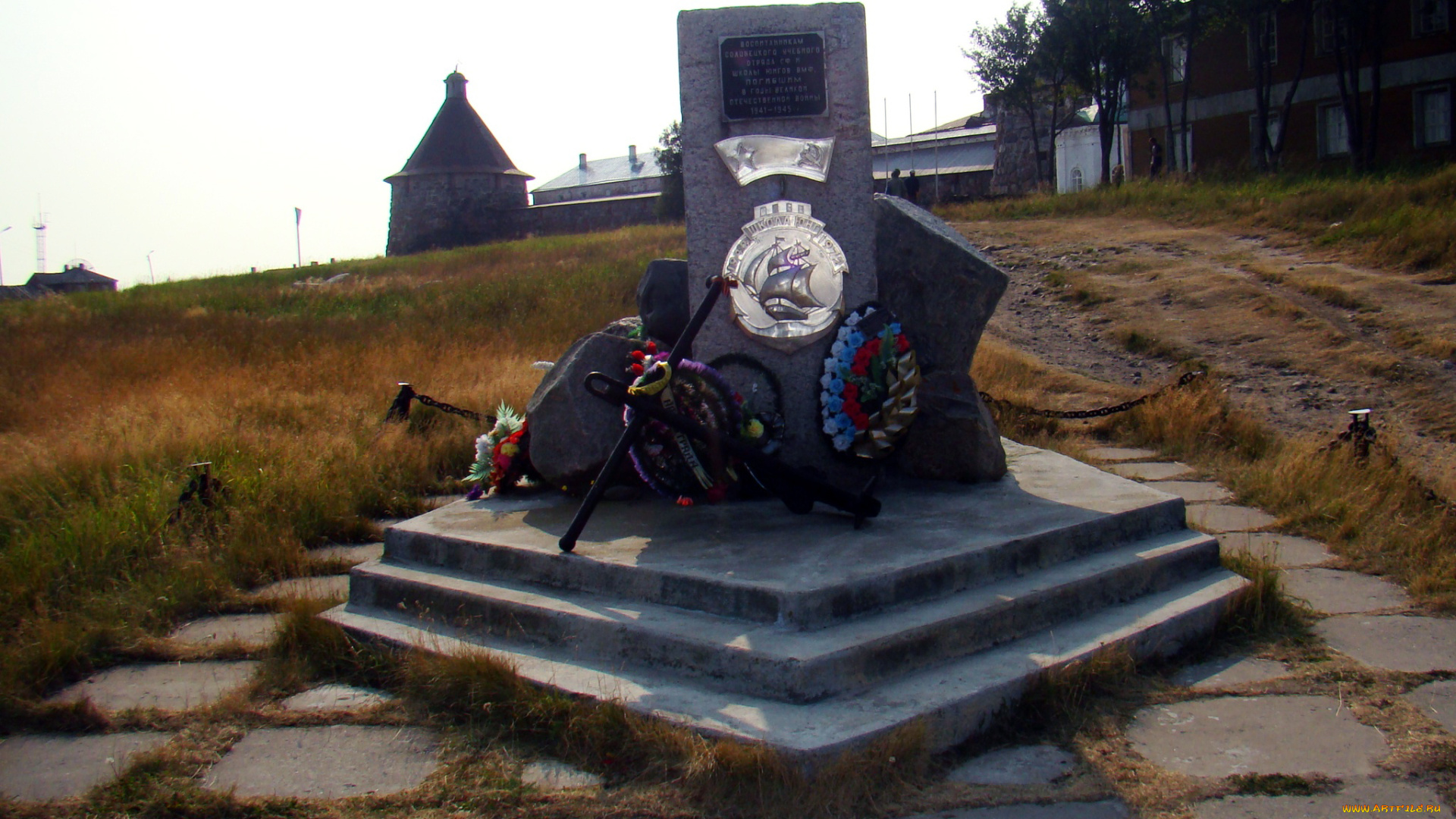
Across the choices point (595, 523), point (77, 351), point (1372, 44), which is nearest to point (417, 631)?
point (595, 523)

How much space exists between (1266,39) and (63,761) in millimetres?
26735

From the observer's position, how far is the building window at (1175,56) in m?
26.9

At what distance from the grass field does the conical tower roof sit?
33907 millimetres

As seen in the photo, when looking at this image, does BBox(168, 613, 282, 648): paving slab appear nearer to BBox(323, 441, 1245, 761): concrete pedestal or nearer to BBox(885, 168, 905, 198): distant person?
BBox(323, 441, 1245, 761): concrete pedestal

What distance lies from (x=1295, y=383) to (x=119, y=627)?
24.7 feet

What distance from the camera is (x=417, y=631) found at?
366cm

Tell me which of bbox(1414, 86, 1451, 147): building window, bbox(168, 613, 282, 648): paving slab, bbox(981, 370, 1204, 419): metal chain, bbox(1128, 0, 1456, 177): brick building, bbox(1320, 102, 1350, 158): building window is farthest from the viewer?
bbox(1320, 102, 1350, 158): building window

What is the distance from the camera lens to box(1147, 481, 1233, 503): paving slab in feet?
18.0

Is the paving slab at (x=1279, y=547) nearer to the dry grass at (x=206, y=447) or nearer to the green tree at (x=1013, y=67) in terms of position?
the dry grass at (x=206, y=447)

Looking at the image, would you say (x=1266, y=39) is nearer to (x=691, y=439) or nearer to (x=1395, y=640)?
(x=1395, y=640)

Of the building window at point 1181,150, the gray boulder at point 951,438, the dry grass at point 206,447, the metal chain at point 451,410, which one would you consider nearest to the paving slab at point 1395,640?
the gray boulder at point 951,438

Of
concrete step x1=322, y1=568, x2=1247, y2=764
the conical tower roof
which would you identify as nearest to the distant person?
concrete step x1=322, y1=568, x2=1247, y2=764

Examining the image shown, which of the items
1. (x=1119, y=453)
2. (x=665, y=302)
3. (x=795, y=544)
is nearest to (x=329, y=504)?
(x=665, y=302)

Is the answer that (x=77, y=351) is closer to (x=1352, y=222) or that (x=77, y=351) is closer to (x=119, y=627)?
(x=119, y=627)
